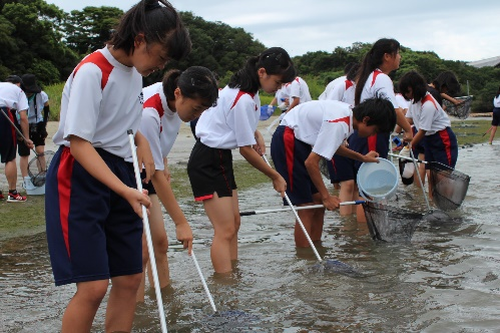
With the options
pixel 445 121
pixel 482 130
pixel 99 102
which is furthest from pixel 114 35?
pixel 482 130

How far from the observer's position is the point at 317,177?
5488 millimetres

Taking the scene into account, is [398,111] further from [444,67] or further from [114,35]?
[444,67]

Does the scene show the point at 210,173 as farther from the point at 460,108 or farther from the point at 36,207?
the point at 460,108

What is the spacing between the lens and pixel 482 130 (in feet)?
82.9

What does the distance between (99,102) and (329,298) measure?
250 cm

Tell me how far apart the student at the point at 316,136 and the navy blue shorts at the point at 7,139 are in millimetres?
4943

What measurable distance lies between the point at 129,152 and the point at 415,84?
233 inches

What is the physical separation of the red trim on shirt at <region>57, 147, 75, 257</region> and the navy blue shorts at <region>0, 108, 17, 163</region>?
682 centimetres

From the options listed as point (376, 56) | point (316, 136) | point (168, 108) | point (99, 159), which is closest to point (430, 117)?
point (376, 56)

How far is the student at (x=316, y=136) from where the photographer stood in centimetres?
529

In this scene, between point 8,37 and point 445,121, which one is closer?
point 445,121

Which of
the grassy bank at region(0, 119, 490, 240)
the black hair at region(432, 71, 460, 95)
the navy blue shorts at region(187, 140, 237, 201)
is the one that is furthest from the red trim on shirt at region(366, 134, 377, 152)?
the black hair at region(432, 71, 460, 95)

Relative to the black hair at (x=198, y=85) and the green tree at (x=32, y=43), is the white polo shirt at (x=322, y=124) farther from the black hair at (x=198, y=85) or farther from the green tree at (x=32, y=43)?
the green tree at (x=32, y=43)

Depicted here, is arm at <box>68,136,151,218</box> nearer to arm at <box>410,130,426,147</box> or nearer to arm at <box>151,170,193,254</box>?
arm at <box>151,170,193,254</box>
